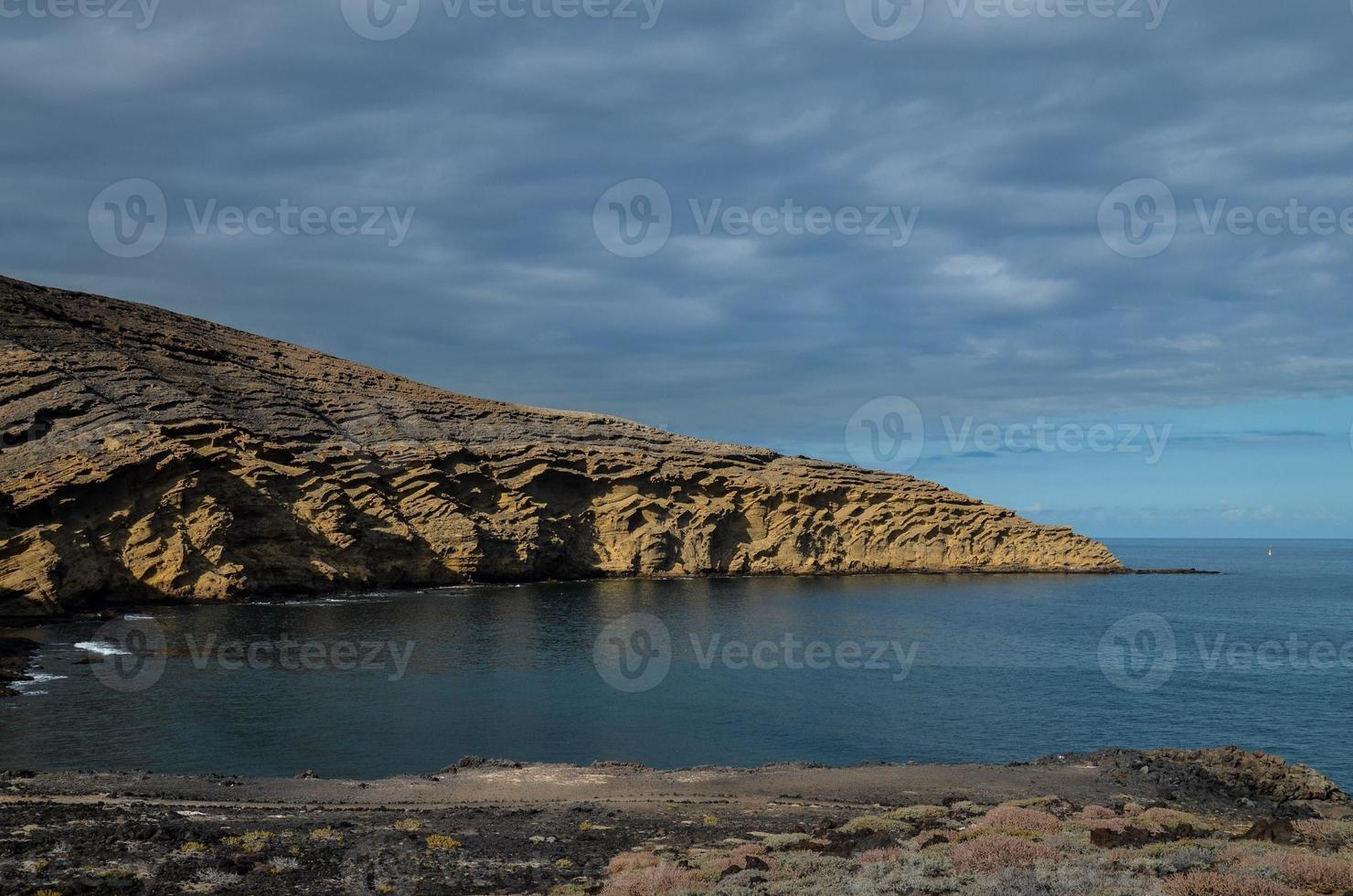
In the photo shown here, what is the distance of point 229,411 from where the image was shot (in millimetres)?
90125

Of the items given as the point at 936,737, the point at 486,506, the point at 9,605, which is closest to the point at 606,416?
the point at 486,506

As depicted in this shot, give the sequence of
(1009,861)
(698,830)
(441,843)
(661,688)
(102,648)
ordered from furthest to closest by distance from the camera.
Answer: (102,648) → (661,688) → (698,830) → (441,843) → (1009,861)

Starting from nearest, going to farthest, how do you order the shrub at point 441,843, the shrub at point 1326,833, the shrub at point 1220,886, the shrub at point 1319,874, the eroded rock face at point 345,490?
the shrub at point 1220,886 → the shrub at point 1319,874 → the shrub at point 1326,833 → the shrub at point 441,843 → the eroded rock face at point 345,490

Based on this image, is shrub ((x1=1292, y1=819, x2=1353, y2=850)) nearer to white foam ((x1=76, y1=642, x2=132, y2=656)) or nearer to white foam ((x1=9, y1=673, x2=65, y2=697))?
white foam ((x1=9, y1=673, x2=65, y2=697))

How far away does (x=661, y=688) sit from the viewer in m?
46.2

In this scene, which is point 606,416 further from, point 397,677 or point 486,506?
point 397,677

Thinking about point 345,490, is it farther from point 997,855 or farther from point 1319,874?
point 1319,874

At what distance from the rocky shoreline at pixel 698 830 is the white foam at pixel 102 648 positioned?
960 inches

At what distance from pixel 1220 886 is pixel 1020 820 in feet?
27.4

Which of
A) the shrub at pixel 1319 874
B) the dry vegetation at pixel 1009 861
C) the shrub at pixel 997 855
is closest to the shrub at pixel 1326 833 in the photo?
the dry vegetation at pixel 1009 861

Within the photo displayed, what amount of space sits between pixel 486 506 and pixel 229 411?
27363 mm

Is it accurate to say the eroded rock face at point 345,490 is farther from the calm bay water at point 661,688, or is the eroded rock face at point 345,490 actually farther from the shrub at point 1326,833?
the shrub at point 1326,833

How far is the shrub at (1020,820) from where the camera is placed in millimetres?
20380

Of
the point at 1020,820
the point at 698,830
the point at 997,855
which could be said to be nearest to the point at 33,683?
the point at 698,830
